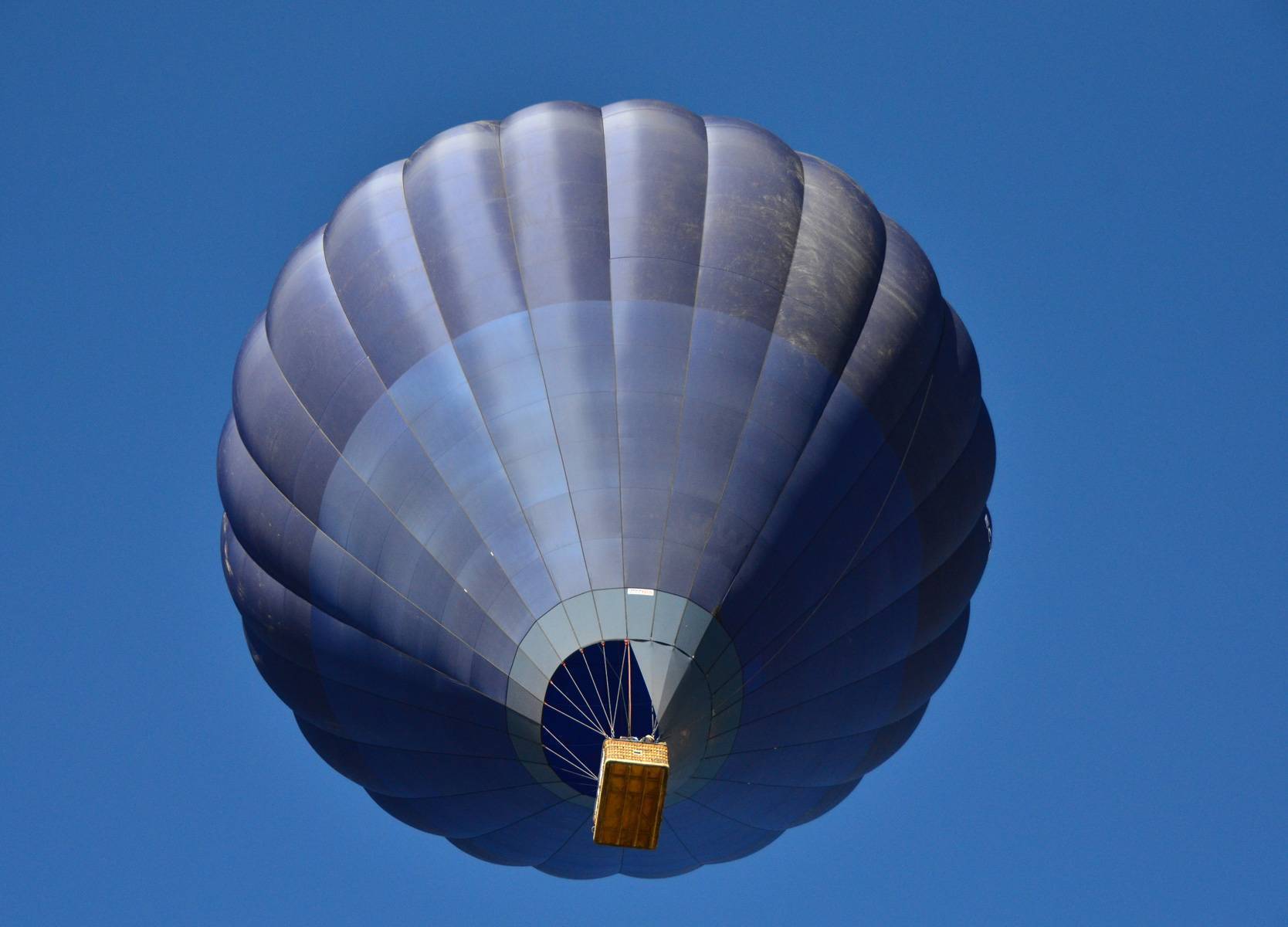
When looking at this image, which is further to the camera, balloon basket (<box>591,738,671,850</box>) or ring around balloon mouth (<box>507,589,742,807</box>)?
ring around balloon mouth (<box>507,589,742,807</box>)

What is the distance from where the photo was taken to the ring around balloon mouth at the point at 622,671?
22.8 metres

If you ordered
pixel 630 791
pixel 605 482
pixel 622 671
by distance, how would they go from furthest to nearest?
pixel 605 482, pixel 622 671, pixel 630 791

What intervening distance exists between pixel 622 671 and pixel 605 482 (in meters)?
2.04

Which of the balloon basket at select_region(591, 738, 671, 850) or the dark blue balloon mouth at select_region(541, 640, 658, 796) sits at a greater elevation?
the dark blue balloon mouth at select_region(541, 640, 658, 796)

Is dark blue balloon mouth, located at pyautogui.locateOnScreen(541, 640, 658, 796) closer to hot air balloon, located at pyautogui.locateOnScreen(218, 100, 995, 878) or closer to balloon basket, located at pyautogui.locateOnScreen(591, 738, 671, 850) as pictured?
hot air balloon, located at pyautogui.locateOnScreen(218, 100, 995, 878)

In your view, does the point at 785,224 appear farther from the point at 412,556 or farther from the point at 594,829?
the point at 594,829

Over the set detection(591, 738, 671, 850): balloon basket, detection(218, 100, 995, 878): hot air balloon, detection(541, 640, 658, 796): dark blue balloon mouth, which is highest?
detection(218, 100, 995, 878): hot air balloon

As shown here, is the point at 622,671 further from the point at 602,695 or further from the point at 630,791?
the point at 630,791

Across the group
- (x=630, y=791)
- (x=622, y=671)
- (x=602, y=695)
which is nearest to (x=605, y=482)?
(x=622, y=671)

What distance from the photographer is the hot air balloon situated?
23031mm

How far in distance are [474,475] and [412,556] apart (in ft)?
3.96

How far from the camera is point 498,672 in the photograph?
23250 mm

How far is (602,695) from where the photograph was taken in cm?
2291

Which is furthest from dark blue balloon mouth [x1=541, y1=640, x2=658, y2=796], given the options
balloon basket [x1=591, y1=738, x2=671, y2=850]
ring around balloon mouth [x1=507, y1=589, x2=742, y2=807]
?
balloon basket [x1=591, y1=738, x2=671, y2=850]
